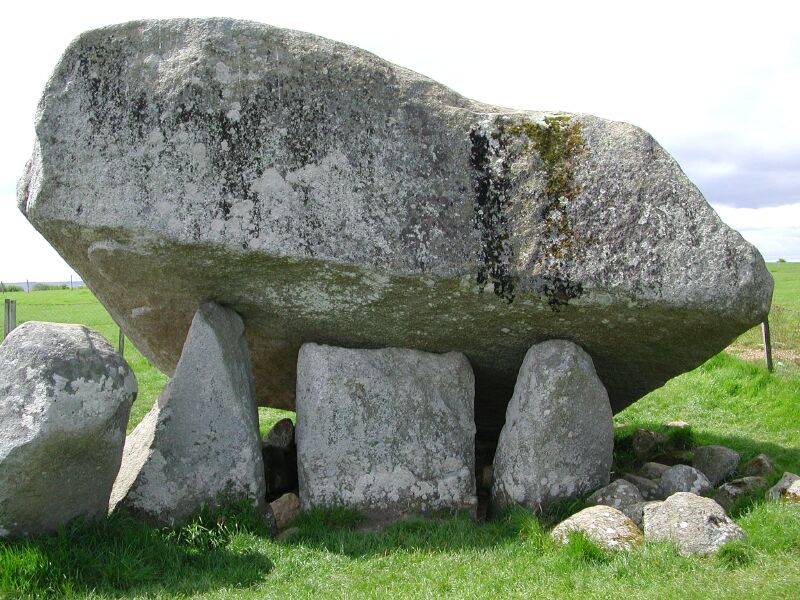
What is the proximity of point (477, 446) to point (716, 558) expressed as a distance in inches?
169

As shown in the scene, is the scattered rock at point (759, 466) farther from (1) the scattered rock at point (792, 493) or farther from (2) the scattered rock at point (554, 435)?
(2) the scattered rock at point (554, 435)

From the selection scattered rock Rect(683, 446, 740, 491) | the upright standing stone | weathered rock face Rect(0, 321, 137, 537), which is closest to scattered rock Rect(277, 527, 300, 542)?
the upright standing stone

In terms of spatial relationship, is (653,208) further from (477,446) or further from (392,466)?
(477,446)

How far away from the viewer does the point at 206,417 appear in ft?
23.3

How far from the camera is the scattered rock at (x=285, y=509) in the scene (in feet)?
23.7

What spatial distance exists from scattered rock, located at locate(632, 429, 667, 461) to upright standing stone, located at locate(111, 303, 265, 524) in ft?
15.6

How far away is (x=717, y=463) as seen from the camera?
27.4ft

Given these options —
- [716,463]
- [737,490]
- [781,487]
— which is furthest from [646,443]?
[781,487]

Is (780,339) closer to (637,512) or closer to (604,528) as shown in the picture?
(637,512)

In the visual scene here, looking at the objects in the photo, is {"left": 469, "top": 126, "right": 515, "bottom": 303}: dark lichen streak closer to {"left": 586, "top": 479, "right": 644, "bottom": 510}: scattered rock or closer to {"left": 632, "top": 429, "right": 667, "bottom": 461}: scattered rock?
{"left": 586, "top": 479, "right": 644, "bottom": 510}: scattered rock

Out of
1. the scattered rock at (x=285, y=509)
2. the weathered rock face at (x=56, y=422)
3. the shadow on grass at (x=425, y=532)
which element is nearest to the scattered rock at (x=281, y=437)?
the scattered rock at (x=285, y=509)

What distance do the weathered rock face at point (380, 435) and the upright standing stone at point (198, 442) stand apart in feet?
1.81

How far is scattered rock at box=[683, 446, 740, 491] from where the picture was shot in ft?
27.1

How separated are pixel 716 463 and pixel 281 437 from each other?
15.2ft
